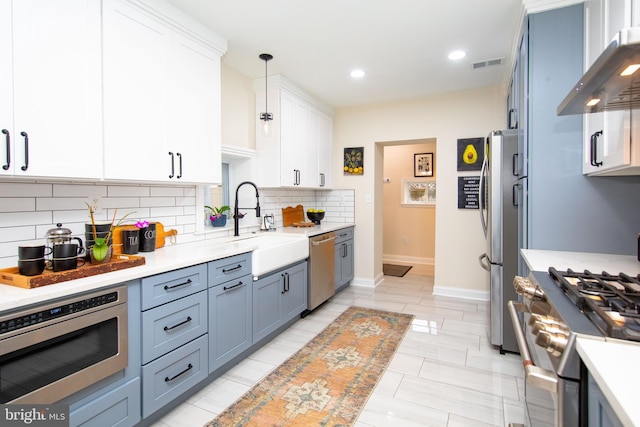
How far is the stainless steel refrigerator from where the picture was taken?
2.65 meters

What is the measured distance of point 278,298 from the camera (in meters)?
2.90

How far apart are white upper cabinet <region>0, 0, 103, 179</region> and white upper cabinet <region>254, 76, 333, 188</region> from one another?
174 centimetres

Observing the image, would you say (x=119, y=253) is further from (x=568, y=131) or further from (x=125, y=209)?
(x=568, y=131)

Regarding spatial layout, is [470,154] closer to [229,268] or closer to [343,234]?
[343,234]

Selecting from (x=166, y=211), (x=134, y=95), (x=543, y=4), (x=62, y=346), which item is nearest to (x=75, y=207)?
(x=166, y=211)

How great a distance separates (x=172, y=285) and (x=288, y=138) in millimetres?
2285

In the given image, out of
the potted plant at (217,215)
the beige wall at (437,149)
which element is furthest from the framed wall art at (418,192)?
the potted plant at (217,215)

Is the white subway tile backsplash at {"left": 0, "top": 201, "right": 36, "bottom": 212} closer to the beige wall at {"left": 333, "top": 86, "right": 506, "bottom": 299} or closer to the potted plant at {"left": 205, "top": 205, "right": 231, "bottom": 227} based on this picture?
the potted plant at {"left": 205, "top": 205, "right": 231, "bottom": 227}

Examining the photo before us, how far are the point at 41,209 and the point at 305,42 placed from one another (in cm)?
225

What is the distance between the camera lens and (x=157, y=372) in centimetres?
180

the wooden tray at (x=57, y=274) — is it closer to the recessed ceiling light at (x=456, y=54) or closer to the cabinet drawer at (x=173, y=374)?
the cabinet drawer at (x=173, y=374)

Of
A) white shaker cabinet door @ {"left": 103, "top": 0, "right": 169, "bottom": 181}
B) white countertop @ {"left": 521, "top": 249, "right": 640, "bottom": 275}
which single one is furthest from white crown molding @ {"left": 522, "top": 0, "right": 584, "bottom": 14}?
white shaker cabinet door @ {"left": 103, "top": 0, "right": 169, "bottom": 181}

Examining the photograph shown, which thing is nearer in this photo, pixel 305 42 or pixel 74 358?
pixel 74 358

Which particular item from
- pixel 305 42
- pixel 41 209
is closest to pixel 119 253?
pixel 41 209
